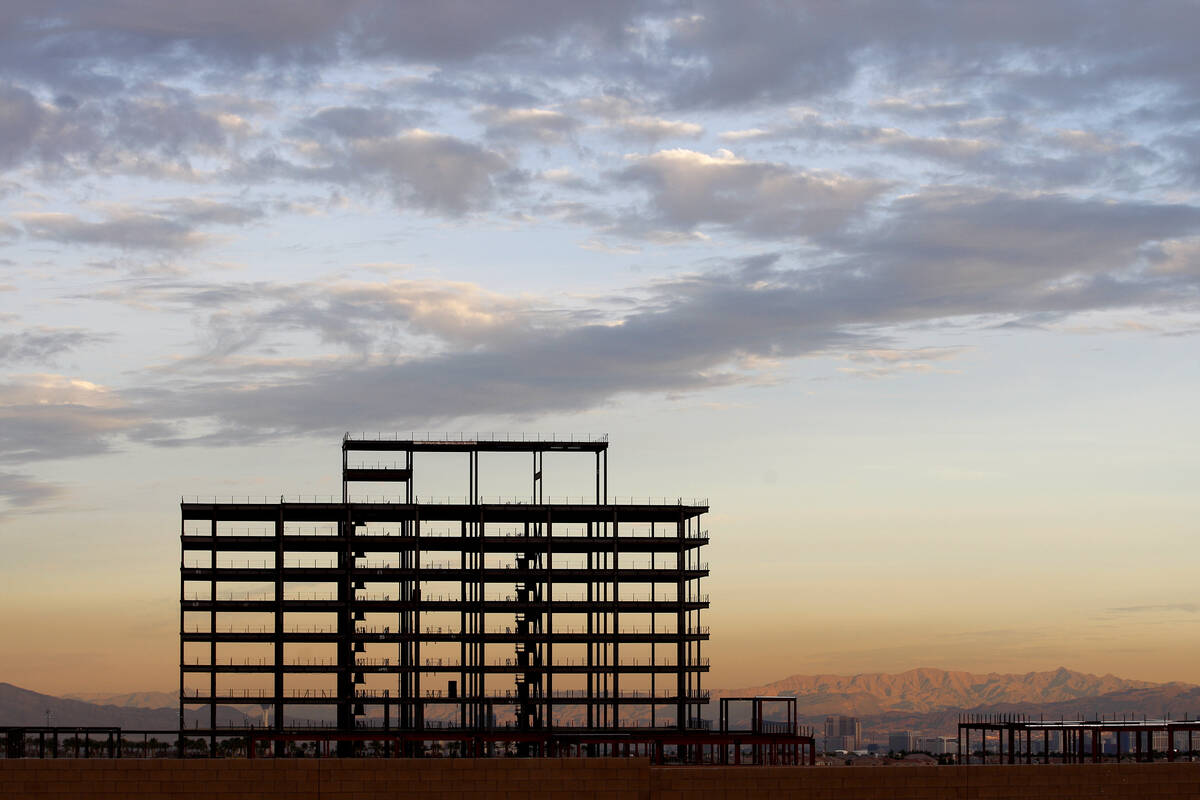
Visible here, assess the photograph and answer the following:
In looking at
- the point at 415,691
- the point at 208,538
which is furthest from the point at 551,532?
the point at 208,538

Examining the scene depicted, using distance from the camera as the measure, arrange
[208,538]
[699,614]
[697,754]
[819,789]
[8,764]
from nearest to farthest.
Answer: [8,764]
[819,789]
[697,754]
[208,538]
[699,614]

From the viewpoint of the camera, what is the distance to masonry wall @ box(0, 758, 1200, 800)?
258 feet

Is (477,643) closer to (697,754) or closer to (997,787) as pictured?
(697,754)

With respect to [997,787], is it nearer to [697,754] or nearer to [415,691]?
[697,754]

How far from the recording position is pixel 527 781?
80.7 metres

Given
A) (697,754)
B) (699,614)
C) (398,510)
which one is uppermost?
(398,510)

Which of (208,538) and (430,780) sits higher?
(208,538)

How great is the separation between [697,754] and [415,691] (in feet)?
111

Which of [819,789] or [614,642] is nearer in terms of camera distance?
[819,789]

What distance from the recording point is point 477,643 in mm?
149000

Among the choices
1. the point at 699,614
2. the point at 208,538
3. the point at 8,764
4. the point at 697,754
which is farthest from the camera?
the point at 699,614

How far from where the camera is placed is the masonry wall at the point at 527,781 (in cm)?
7850

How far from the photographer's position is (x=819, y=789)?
83.2 m

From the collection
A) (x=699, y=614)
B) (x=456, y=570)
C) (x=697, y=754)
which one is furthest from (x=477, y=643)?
→ (x=697, y=754)
